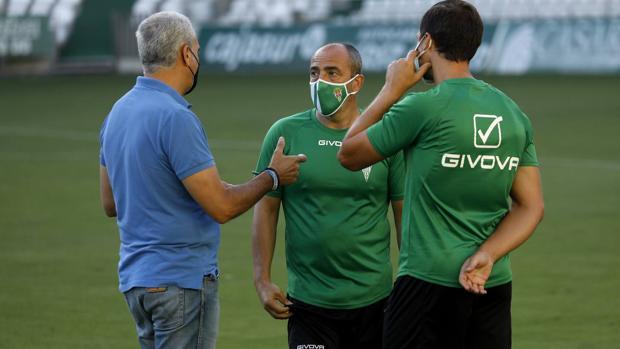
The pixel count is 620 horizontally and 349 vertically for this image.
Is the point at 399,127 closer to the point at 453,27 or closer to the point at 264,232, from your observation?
the point at 453,27

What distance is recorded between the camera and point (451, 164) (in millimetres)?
5293

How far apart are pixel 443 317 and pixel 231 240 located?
817cm

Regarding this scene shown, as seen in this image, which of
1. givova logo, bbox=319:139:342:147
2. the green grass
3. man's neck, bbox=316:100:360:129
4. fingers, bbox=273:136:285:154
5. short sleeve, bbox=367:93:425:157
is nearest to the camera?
short sleeve, bbox=367:93:425:157

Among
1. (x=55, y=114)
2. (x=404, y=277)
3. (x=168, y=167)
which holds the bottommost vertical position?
(x=55, y=114)

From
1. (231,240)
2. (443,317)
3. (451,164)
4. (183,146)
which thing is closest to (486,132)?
(451,164)

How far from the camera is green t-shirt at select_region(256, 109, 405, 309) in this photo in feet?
21.0

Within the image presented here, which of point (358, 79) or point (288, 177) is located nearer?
point (288, 177)

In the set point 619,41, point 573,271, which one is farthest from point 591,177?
point 619,41

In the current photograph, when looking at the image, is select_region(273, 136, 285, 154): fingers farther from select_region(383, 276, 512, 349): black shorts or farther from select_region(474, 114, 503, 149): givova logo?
select_region(474, 114, 503, 149): givova logo

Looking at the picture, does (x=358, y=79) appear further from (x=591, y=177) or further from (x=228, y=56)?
(x=228, y=56)

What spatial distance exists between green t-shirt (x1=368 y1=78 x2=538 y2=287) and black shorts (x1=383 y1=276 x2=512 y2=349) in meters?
0.05

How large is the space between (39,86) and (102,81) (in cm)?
209

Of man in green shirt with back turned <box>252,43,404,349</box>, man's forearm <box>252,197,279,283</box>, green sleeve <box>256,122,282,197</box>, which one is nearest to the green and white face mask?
man in green shirt with back turned <box>252,43,404,349</box>

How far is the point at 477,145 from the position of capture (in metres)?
5.29
